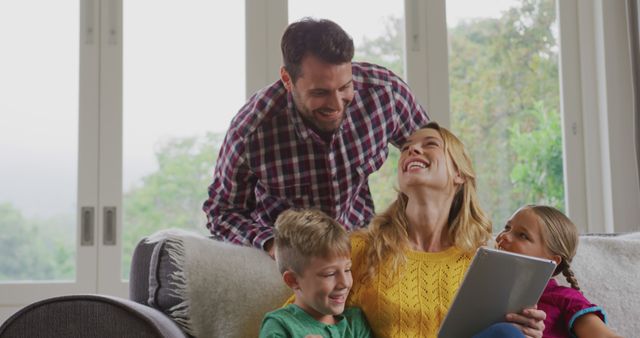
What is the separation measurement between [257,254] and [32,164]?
1636 mm

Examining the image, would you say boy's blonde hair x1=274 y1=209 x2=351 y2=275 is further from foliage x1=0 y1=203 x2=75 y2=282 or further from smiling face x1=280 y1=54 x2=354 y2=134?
foliage x1=0 y1=203 x2=75 y2=282

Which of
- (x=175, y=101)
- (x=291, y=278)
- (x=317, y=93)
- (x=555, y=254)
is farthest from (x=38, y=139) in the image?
(x=555, y=254)

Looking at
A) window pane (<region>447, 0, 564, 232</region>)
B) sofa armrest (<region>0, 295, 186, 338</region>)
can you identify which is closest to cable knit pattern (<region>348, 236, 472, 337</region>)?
sofa armrest (<region>0, 295, 186, 338</region>)

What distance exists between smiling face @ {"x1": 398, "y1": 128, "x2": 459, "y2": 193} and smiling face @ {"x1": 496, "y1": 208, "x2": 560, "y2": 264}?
0.19 m

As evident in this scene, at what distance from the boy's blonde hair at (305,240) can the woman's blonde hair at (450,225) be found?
0.16 metres

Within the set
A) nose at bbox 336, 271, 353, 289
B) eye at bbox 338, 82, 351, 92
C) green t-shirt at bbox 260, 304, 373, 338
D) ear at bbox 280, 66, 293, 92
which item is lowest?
green t-shirt at bbox 260, 304, 373, 338

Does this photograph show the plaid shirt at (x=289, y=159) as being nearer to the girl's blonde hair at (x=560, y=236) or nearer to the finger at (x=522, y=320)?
the girl's blonde hair at (x=560, y=236)

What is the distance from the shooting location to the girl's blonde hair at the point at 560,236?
6.70ft

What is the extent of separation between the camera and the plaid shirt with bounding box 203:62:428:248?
7.36ft

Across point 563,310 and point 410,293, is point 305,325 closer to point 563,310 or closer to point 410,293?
point 410,293

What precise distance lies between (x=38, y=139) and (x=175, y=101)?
567 millimetres

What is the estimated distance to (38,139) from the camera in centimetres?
337

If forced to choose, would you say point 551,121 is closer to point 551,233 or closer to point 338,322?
point 551,233

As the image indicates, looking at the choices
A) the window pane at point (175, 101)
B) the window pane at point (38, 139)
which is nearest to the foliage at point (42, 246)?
the window pane at point (38, 139)
